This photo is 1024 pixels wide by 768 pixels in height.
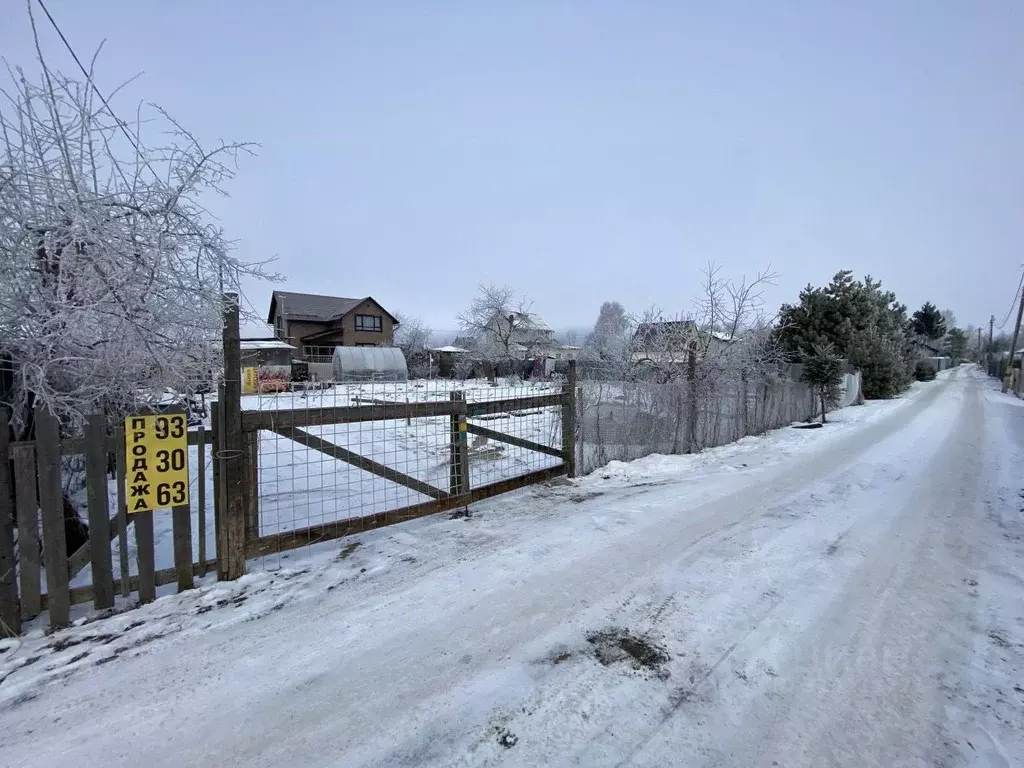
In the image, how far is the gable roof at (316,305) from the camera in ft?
150

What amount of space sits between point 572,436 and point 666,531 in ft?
8.04

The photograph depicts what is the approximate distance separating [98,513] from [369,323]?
4478 cm

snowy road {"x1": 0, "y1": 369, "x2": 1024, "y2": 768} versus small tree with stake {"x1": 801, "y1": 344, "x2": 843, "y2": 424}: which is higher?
small tree with stake {"x1": 801, "y1": 344, "x2": 843, "y2": 424}

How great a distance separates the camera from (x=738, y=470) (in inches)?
305

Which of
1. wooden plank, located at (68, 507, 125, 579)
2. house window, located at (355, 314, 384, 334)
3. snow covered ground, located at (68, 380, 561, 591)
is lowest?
snow covered ground, located at (68, 380, 561, 591)

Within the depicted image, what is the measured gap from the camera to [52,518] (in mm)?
3035

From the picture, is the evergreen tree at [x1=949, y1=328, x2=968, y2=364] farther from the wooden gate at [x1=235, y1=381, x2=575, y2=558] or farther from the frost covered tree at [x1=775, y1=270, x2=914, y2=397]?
the wooden gate at [x1=235, y1=381, x2=575, y2=558]

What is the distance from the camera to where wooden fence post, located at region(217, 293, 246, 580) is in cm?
363

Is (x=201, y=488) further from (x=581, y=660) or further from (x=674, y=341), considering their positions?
(x=674, y=341)

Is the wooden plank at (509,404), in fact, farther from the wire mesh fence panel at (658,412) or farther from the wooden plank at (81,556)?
the wooden plank at (81,556)

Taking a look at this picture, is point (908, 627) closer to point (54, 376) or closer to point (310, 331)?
point (54, 376)

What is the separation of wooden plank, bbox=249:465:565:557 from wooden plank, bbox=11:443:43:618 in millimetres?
1252

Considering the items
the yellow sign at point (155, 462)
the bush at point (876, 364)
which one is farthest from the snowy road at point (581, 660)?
the bush at point (876, 364)

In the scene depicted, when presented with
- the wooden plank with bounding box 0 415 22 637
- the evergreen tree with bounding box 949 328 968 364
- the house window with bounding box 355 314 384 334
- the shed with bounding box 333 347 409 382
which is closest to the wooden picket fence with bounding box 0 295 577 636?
the wooden plank with bounding box 0 415 22 637
